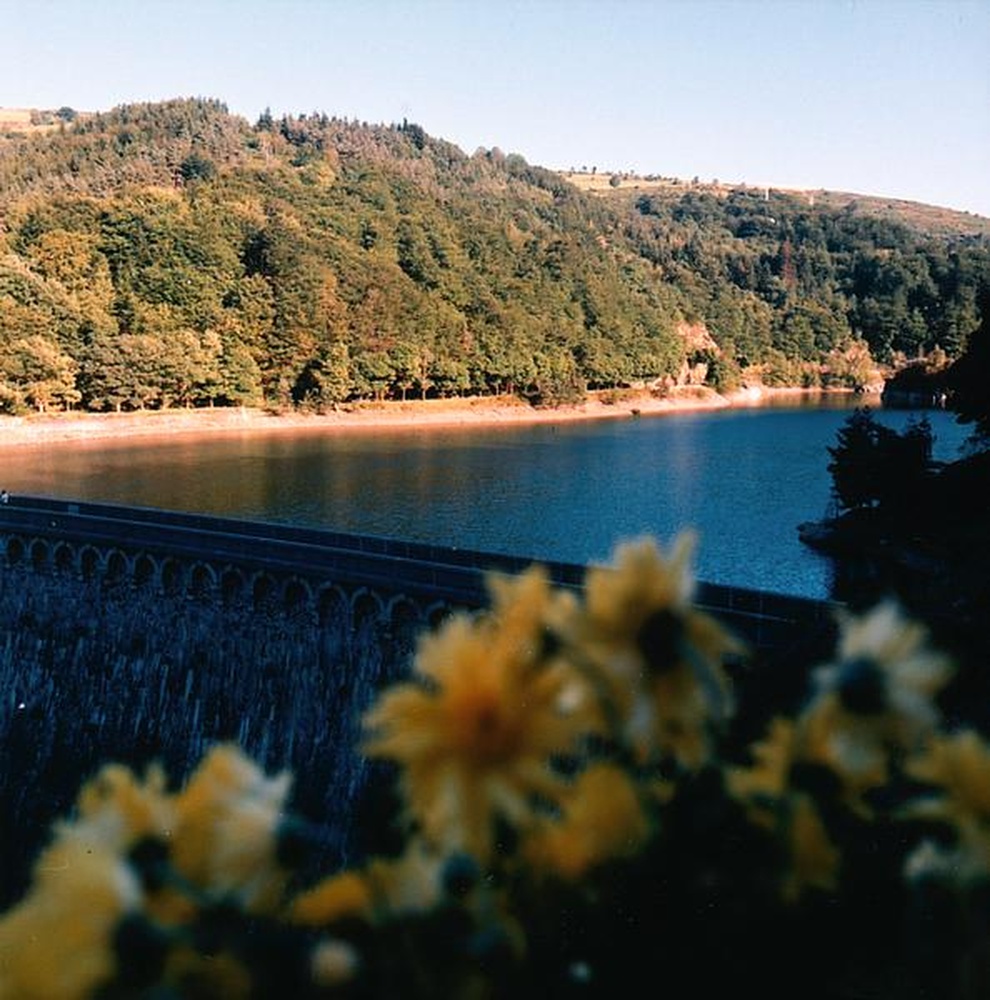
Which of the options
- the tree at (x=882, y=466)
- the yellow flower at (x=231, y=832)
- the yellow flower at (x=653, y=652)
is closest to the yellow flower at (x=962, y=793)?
the yellow flower at (x=653, y=652)

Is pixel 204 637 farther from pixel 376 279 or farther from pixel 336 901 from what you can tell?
pixel 376 279

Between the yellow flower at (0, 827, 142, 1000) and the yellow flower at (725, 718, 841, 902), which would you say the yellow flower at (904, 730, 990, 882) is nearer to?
the yellow flower at (725, 718, 841, 902)

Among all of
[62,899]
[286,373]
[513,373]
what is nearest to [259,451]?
[286,373]

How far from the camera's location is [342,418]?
66438 millimetres

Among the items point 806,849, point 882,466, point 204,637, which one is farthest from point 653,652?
point 882,466

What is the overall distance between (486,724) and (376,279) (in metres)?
78.9

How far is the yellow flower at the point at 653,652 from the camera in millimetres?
1215

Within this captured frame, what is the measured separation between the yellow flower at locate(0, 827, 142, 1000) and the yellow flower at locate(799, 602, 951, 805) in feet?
2.85

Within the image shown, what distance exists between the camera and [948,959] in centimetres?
128

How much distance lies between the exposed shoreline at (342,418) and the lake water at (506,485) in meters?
2.20

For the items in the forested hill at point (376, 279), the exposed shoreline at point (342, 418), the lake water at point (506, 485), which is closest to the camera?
the lake water at point (506, 485)

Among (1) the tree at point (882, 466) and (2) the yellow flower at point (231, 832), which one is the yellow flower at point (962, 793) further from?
(1) the tree at point (882, 466)

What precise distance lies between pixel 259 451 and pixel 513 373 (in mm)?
27629

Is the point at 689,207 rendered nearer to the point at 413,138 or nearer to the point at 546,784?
the point at 413,138
